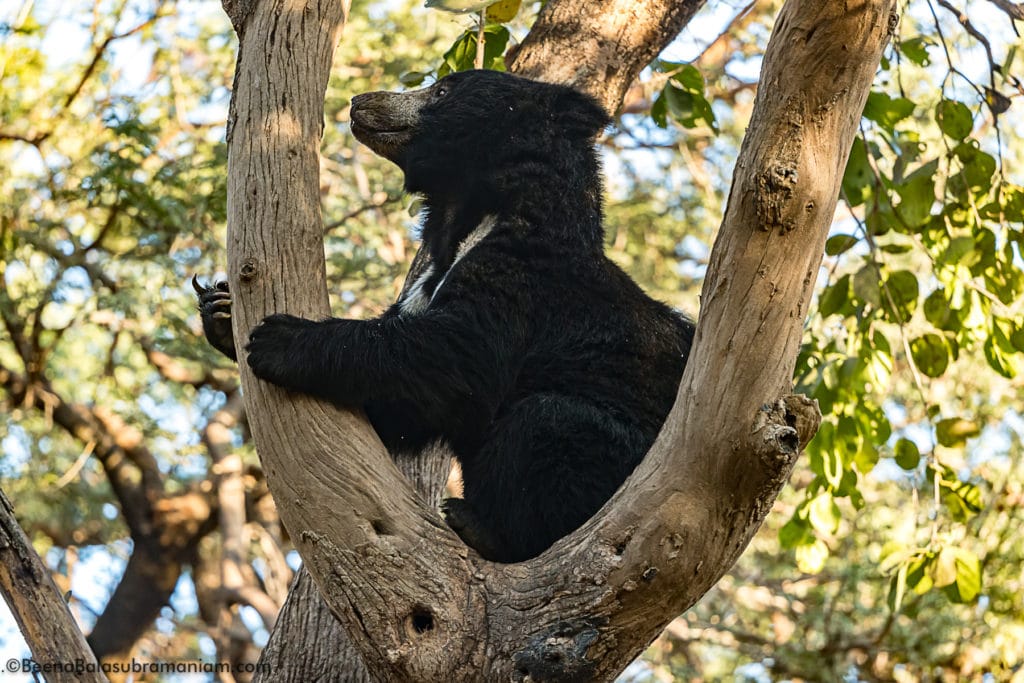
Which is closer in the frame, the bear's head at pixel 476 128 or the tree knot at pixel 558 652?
the tree knot at pixel 558 652

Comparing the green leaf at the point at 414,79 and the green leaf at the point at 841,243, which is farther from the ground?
the green leaf at the point at 414,79

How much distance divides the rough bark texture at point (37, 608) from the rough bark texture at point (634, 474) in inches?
31.2

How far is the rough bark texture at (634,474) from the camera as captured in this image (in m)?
2.82

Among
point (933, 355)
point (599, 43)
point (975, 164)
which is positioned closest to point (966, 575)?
→ point (933, 355)

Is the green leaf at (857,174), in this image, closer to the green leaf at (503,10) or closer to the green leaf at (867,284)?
the green leaf at (867,284)

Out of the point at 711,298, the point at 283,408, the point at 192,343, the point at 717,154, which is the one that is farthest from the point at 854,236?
the point at 717,154

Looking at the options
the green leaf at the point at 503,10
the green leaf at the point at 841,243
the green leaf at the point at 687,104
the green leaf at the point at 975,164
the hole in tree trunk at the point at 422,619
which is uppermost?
the green leaf at the point at 687,104

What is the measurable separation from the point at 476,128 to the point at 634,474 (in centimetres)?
233

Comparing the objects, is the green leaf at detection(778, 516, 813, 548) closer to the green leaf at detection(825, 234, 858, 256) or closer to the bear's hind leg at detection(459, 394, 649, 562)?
the green leaf at detection(825, 234, 858, 256)

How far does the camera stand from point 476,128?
5.04m

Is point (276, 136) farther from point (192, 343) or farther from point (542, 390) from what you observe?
point (192, 343)

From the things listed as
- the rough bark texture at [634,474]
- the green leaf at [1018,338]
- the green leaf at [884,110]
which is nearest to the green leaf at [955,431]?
the green leaf at [1018,338]

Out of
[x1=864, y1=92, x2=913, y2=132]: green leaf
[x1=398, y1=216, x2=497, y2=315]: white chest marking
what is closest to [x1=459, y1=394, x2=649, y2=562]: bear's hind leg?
[x1=398, y1=216, x2=497, y2=315]: white chest marking

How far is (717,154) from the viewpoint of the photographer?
528 inches
